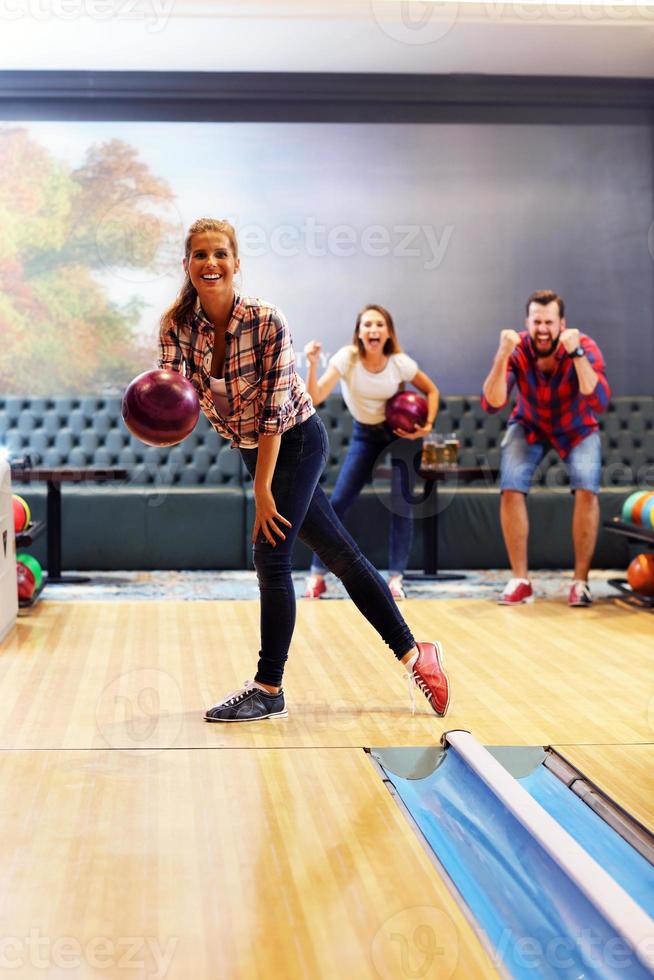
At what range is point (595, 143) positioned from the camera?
8.07 meters

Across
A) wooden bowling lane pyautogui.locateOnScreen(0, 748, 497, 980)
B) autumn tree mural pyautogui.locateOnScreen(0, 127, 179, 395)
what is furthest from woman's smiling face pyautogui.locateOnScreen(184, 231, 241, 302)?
autumn tree mural pyautogui.locateOnScreen(0, 127, 179, 395)

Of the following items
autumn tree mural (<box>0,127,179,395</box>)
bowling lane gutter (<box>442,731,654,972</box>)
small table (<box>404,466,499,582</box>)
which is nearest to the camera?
bowling lane gutter (<box>442,731,654,972</box>)

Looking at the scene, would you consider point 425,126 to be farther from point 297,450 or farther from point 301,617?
point 297,450

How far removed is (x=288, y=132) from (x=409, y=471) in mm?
2739

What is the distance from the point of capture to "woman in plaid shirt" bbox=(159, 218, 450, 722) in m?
3.23

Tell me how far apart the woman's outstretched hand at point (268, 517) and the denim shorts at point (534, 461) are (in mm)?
2739

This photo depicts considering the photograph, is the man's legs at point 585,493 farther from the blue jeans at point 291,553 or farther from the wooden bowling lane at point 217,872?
the wooden bowling lane at point 217,872

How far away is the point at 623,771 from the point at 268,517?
47.0 inches

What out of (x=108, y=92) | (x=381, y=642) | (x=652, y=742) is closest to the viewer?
(x=652, y=742)

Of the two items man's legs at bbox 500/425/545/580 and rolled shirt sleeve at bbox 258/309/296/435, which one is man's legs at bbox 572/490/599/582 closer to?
man's legs at bbox 500/425/545/580

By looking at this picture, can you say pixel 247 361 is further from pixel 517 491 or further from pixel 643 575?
pixel 643 575

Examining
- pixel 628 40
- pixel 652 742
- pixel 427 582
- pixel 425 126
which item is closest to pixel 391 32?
pixel 425 126

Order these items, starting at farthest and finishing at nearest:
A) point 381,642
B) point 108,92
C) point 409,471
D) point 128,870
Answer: point 108,92 < point 409,471 < point 381,642 < point 128,870

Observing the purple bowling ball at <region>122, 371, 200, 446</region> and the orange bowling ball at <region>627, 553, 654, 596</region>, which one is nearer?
the purple bowling ball at <region>122, 371, 200, 446</region>
